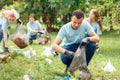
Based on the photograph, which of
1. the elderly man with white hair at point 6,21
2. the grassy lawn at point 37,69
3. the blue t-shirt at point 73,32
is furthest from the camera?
the elderly man with white hair at point 6,21

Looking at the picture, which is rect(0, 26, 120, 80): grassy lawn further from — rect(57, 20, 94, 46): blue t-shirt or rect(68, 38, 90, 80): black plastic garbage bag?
rect(57, 20, 94, 46): blue t-shirt

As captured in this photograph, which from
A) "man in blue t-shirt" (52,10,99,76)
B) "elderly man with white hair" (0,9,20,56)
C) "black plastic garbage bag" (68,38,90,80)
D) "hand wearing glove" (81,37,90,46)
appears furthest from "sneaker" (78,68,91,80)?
"elderly man with white hair" (0,9,20,56)

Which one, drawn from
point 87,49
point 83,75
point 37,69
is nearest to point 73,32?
point 87,49

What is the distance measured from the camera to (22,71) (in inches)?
284

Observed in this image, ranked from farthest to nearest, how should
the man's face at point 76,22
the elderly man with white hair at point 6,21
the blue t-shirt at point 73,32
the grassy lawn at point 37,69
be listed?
the elderly man with white hair at point 6,21 < the grassy lawn at point 37,69 < the blue t-shirt at point 73,32 < the man's face at point 76,22

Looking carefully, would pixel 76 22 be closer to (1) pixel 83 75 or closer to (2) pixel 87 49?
(2) pixel 87 49

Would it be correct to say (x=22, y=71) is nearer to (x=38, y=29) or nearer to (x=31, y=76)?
(x=31, y=76)

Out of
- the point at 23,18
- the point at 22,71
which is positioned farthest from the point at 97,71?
the point at 23,18

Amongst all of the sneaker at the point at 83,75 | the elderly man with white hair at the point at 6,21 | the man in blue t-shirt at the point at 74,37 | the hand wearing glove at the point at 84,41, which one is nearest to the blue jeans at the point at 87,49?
the man in blue t-shirt at the point at 74,37

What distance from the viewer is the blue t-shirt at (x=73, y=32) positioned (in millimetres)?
6736

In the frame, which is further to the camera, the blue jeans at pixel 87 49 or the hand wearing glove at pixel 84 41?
the blue jeans at pixel 87 49

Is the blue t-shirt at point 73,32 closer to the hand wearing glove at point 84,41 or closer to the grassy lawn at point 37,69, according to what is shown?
the hand wearing glove at point 84,41

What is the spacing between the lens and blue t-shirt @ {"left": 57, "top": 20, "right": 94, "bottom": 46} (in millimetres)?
6736

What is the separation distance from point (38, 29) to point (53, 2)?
1.89 metres
